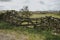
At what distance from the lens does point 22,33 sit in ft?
24.4

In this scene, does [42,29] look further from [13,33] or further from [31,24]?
[13,33]

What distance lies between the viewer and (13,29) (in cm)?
767

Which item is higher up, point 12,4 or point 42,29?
point 12,4

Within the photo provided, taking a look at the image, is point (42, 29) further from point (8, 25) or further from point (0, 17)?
point (0, 17)

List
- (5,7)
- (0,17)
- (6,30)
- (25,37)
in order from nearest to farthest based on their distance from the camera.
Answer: (25,37) → (6,30) → (0,17) → (5,7)

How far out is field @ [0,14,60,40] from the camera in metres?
7.16

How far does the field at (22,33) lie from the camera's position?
716 cm

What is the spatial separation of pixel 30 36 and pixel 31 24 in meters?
0.74

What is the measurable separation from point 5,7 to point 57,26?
2.92 metres

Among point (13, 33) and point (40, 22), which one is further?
point (40, 22)

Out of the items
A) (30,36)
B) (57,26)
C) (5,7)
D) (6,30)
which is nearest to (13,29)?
(6,30)

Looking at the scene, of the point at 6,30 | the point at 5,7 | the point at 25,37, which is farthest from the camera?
the point at 5,7

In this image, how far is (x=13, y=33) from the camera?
7.43 m

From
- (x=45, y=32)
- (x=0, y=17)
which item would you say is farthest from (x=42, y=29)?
(x=0, y=17)
